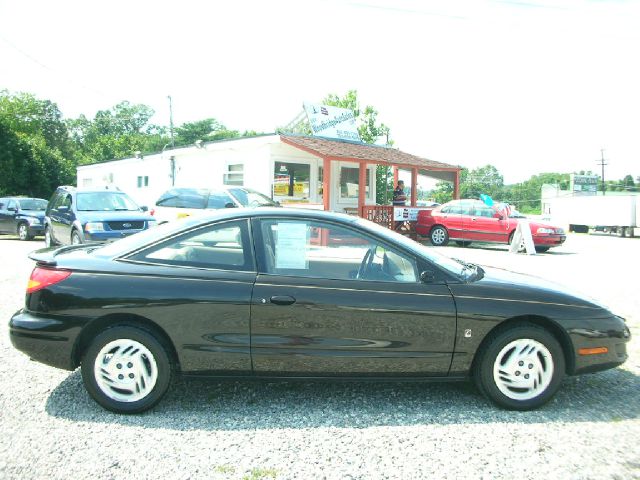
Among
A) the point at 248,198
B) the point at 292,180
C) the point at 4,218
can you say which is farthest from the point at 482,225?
the point at 4,218

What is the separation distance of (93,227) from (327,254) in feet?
27.8

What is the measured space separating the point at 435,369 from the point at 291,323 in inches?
41.6

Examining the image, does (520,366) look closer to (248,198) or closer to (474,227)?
(248,198)

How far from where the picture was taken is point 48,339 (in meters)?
3.50

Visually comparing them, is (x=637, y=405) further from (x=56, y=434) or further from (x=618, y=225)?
(x=618, y=225)

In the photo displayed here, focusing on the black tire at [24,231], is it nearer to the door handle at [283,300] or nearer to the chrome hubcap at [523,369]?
the door handle at [283,300]

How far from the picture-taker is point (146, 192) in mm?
24297

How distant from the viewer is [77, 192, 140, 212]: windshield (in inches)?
468

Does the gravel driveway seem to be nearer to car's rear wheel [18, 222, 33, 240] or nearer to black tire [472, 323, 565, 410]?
black tire [472, 323, 565, 410]

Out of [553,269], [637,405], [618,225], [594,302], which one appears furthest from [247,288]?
[618,225]

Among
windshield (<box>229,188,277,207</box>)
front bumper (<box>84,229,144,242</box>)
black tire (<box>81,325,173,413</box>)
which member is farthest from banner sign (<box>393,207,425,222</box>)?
black tire (<box>81,325,173,413</box>)

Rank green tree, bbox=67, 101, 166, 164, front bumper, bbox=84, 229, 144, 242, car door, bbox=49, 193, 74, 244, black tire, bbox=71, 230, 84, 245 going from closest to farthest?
1. front bumper, bbox=84, 229, 144, 242
2. black tire, bbox=71, 230, 84, 245
3. car door, bbox=49, 193, 74, 244
4. green tree, bbox=67, 101, 166, 164

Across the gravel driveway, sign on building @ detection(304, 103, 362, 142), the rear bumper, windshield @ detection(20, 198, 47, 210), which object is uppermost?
sign on building @ detection(304, 103, 362, 142)

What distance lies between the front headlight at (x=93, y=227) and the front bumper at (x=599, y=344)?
9.67 metres
